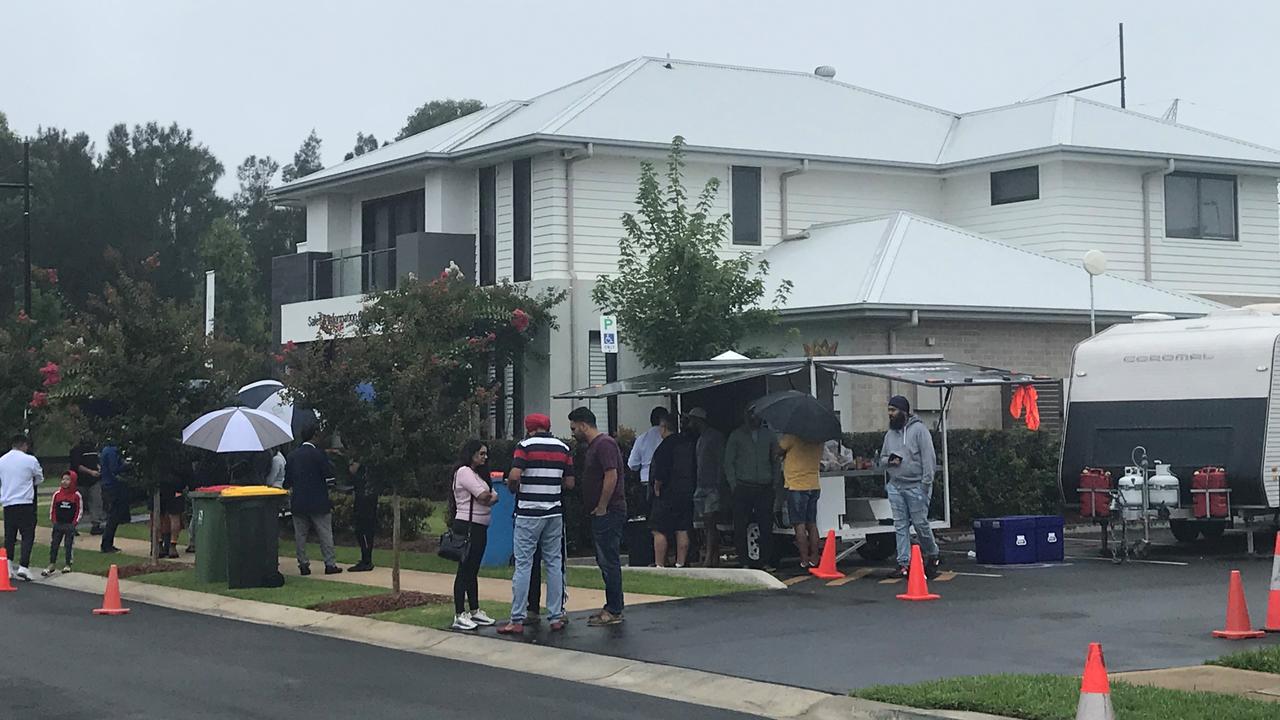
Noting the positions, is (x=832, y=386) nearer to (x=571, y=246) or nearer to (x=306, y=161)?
(x=571, y=246)

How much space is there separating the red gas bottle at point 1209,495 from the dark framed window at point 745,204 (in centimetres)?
1285

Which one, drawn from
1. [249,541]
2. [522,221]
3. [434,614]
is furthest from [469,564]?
[522,221]

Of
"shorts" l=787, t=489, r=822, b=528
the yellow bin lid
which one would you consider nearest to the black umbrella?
"shorts" l=787, t=489, r=822, b=528

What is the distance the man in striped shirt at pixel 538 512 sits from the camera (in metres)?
14.4

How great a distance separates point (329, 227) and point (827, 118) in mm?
10513

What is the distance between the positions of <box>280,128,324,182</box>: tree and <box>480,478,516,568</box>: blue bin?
80540 millimetres

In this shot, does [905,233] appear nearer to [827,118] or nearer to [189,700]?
[827,118]

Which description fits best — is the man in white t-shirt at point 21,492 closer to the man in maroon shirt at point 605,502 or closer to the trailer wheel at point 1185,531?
the man in maroon shirt at point 605,502

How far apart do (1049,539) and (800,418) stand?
144 inches

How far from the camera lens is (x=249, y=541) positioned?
18.9 m

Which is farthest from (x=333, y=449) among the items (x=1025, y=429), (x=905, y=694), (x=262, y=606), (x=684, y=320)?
(x=905, y=694)

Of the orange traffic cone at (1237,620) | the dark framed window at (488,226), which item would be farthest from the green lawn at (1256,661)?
the dark framed window at (488,226)

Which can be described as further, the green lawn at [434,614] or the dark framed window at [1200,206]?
the dark framed window at [1200,206]

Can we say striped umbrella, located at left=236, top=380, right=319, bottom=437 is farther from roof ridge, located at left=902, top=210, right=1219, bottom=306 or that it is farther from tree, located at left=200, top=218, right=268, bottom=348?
tree, located at left=200, top=218, right=268, bottom=348
